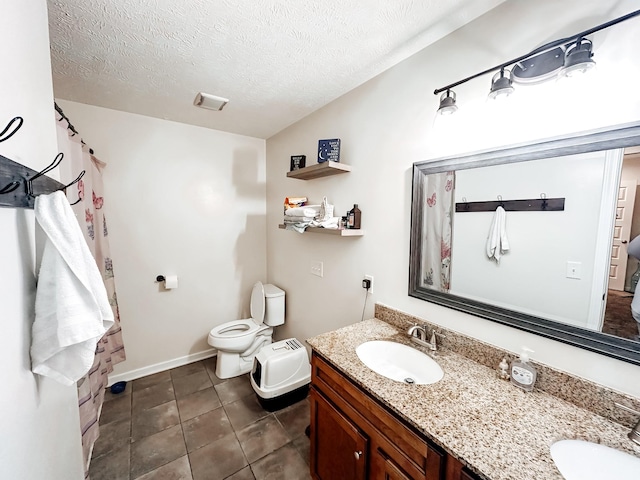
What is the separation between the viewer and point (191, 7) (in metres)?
1.10

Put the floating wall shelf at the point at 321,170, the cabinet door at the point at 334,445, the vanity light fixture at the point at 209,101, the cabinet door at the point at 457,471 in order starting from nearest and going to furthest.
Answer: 1. the cabinet door at the point at 457,471
2. the cabinet door at the point at 334,445
3. the floating wall shelf at the point at 321,170
4. the vanity light fixture at the point at 209,101

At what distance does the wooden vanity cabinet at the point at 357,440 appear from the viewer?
2.76 feet

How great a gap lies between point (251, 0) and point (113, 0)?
57cm

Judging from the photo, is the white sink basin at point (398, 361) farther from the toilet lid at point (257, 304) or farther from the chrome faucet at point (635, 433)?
the toilet lid at point (257, 304)

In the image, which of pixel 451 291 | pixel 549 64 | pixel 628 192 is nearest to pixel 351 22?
pixel 549 64

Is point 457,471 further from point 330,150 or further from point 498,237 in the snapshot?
point 330,150

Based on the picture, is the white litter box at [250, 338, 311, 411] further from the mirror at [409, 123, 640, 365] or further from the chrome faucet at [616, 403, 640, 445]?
the chrome faucet at [616, 403, 640, 445]

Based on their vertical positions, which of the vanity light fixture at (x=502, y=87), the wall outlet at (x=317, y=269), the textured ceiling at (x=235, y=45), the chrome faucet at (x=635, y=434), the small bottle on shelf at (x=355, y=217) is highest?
the textured ceiling at (x=235, y=45)

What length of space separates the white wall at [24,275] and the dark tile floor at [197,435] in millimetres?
827

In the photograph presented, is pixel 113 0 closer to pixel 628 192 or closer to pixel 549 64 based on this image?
pixel 549 64

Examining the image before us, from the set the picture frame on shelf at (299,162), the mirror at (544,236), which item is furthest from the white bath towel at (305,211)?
the mirror at (544,236)

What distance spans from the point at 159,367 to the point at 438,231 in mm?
2756

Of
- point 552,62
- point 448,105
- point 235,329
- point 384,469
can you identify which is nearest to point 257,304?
point 235,329

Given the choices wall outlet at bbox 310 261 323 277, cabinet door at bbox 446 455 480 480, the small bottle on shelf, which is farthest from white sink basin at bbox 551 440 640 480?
wall outlet at bbox 310 261 323 277
